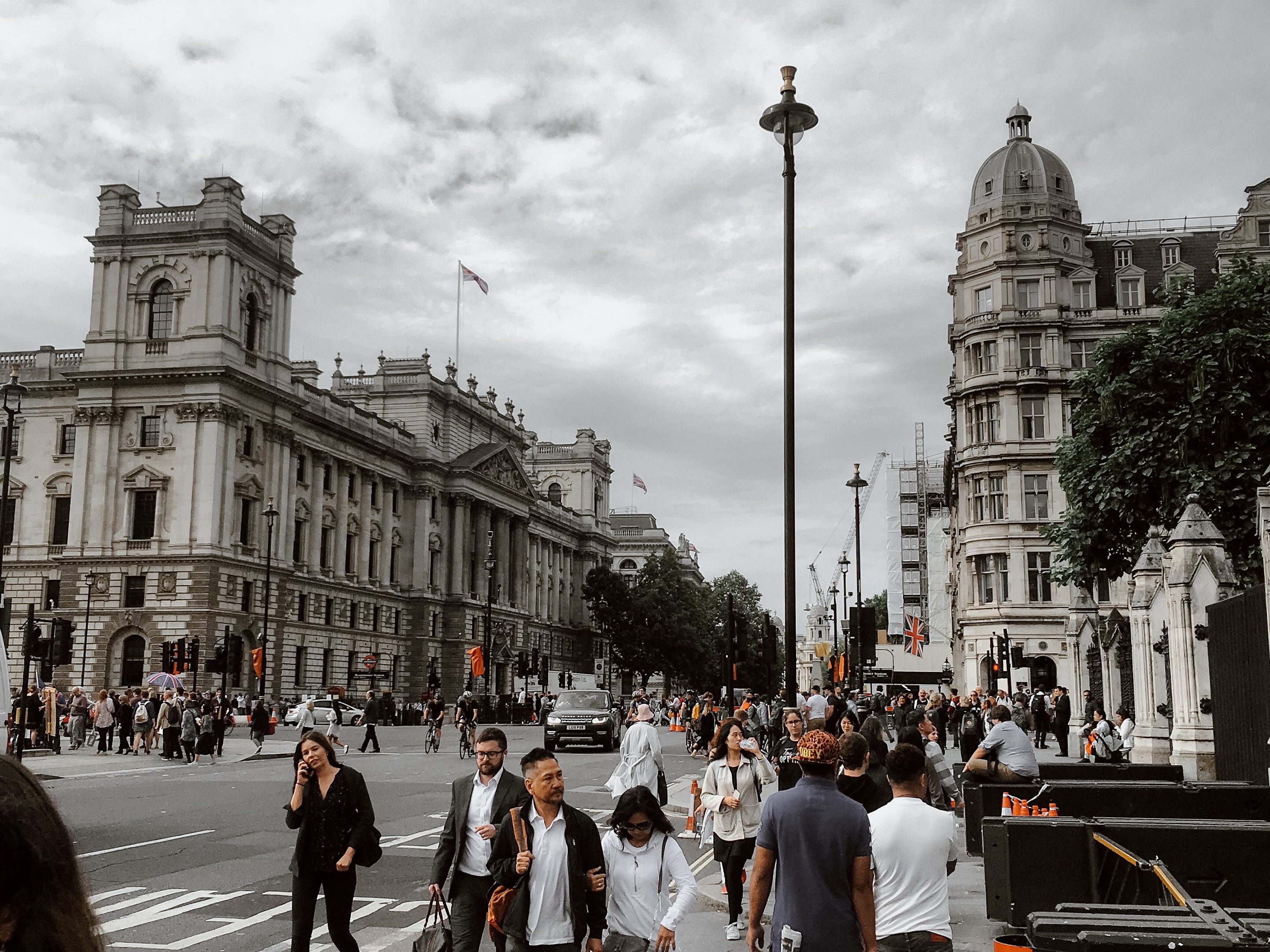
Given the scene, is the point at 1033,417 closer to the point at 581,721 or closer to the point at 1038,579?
the point at 1038,579

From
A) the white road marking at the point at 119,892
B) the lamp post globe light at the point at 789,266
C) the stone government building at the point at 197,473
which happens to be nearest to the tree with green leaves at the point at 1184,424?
the lamp post globe light at the point at 789,266

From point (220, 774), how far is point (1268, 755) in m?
21.9

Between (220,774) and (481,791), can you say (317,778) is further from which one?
(220,774)

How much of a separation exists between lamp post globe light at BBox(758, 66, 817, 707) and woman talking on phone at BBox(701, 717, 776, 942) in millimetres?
3480

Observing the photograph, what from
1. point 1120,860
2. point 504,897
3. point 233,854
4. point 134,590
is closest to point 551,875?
point 504,897

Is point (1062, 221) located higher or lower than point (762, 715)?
higher

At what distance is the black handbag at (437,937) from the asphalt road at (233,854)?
1.76m

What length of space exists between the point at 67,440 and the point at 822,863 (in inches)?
2670

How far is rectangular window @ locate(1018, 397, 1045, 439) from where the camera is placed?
186ft

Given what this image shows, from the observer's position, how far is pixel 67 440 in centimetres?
6538

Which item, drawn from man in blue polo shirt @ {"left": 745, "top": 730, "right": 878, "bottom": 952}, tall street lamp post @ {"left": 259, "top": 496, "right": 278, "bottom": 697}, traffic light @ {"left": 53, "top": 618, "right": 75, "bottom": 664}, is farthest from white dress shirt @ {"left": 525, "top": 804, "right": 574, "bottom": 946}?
tall street lamp post @ {"left": 259, "top": 496, "right": 278, "bottom": 697}

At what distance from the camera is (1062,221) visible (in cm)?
5825

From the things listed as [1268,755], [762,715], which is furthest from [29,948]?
[762,715]

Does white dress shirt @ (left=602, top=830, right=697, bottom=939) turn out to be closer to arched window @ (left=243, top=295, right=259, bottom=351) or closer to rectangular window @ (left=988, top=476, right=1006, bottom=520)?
rectangular window @ (left=988, top=476, right=1006, bottom=520)
